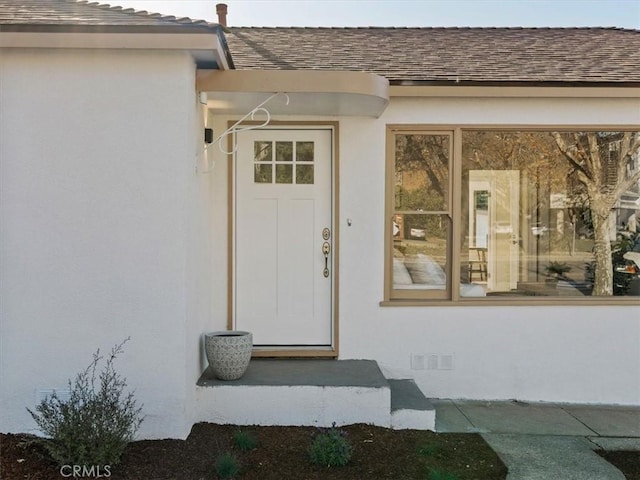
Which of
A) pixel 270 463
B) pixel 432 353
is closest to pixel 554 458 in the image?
pixel 432 353

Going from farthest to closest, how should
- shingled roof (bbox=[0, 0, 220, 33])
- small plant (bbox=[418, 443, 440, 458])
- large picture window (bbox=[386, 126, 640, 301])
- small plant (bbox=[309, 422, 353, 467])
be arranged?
large picture window (bbox=[386, 126, 640, 301]), small plant (bbox=[418, 443, 440, 458]), shingled roof (bbox=[0, 0, 220, 33]), small plant (bbox=[309, 422, 353, 467])

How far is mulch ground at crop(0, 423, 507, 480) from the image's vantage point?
4133 mm

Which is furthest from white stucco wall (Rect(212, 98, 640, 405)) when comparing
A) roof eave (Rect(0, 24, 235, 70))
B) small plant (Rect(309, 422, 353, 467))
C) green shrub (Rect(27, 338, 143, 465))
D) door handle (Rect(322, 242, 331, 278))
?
green shrub (Rect(27, 338, 143, 465))

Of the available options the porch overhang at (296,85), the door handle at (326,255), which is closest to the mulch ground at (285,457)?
the door handle at (326,255)

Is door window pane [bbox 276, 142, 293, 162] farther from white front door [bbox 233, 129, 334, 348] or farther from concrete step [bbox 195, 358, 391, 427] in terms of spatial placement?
concrete step [bbox 195, 358, 391, 427]

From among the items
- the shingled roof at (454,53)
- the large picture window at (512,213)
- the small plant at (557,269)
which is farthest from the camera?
the small plant at (557,269)

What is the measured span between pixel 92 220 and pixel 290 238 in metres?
2.19

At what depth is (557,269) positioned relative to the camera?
21.3 feet

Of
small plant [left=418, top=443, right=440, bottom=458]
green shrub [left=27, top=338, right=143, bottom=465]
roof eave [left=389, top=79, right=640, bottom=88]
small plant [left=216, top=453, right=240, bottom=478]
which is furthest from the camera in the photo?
roof eave [left=389, top=79, right=640, bottom=88]

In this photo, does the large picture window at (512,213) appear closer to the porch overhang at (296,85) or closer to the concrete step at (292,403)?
the porch overhang at (296,85)

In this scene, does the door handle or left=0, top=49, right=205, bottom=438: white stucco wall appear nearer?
left=0, top=49, right=205, bottom=438: white stucco wall

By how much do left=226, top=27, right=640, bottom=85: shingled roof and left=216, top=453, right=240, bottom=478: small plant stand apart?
3759mm

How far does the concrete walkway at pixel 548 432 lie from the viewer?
441 cm

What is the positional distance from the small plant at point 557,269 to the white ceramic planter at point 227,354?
11.6 feet
